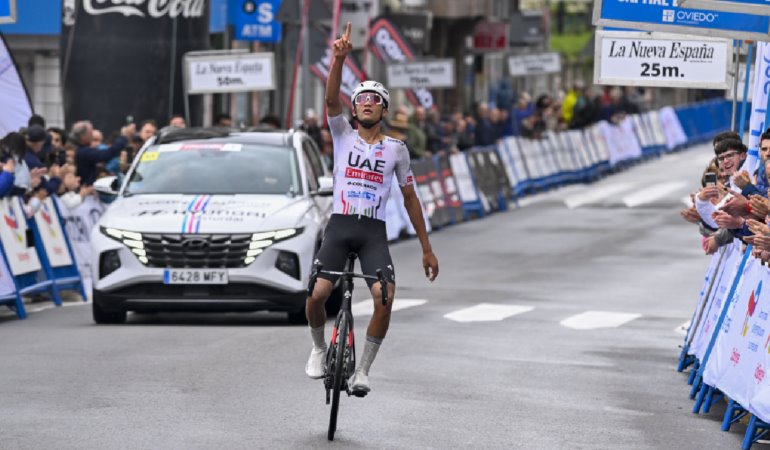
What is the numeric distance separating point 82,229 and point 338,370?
11.7 m

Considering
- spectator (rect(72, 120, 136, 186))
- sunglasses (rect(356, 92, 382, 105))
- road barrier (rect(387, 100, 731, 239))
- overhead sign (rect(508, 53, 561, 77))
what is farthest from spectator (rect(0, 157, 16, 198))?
overhead sign (rect(508, 53, 561, 77))

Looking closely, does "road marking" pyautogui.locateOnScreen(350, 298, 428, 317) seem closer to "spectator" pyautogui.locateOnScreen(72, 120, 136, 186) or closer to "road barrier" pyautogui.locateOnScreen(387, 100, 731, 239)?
"spectator" pyautogui.locateOnScreen(72, 120, 136, 186)

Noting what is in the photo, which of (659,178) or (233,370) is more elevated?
(233,370)

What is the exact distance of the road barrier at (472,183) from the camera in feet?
64.4

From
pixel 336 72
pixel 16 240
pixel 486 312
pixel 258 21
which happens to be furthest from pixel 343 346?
pixel 258 21

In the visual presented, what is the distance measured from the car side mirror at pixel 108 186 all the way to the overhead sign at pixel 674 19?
556 centimetres

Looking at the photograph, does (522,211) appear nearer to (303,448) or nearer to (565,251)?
(565,251)

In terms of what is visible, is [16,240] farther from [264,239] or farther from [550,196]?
[550,196]

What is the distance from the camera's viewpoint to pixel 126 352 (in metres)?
14.9

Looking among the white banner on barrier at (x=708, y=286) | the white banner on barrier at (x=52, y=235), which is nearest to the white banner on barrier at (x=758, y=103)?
the white banner on barrier at (x=708, y=286)

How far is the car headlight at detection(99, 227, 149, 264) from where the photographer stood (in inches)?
689

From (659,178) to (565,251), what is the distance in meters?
16.9

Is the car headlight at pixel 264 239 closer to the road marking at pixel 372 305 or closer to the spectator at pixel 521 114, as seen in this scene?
the road marking at pixel 372 305

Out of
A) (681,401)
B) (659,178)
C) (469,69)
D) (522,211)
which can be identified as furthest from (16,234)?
(469,69)
